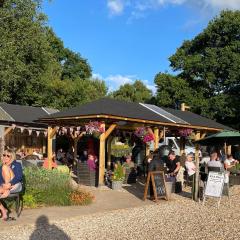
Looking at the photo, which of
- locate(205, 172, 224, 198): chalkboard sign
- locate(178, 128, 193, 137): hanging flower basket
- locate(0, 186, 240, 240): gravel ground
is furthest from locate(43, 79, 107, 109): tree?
locate(0, 186, 240, 240): gravel ground

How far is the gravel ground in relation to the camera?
816 cm

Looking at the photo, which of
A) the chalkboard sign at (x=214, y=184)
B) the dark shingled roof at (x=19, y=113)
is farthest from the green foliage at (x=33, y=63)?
the chalkboard sign at (x=214, y=184)

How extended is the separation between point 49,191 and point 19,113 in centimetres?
1492

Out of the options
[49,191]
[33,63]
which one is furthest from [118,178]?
[33,63]

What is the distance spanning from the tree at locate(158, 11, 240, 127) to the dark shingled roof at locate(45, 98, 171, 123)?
60.4 ft

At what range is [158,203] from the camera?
12453 millimetres

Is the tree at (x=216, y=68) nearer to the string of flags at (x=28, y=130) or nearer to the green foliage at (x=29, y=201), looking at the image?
the string of flags at (x=28, y=130)

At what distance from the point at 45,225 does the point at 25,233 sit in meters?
0.86

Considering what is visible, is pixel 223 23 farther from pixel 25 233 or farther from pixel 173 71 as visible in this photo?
pixel 25 233

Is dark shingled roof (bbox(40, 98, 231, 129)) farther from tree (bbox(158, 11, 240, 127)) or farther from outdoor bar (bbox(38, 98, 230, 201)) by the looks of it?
tree (bbox(158, 11, 240, 127))

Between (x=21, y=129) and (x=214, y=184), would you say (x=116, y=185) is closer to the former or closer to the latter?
(x=214, y=184)

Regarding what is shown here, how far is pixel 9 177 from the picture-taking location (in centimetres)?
951

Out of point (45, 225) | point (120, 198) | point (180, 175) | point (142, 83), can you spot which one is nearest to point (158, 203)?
point (120, 198)

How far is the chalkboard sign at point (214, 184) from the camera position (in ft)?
40.4
